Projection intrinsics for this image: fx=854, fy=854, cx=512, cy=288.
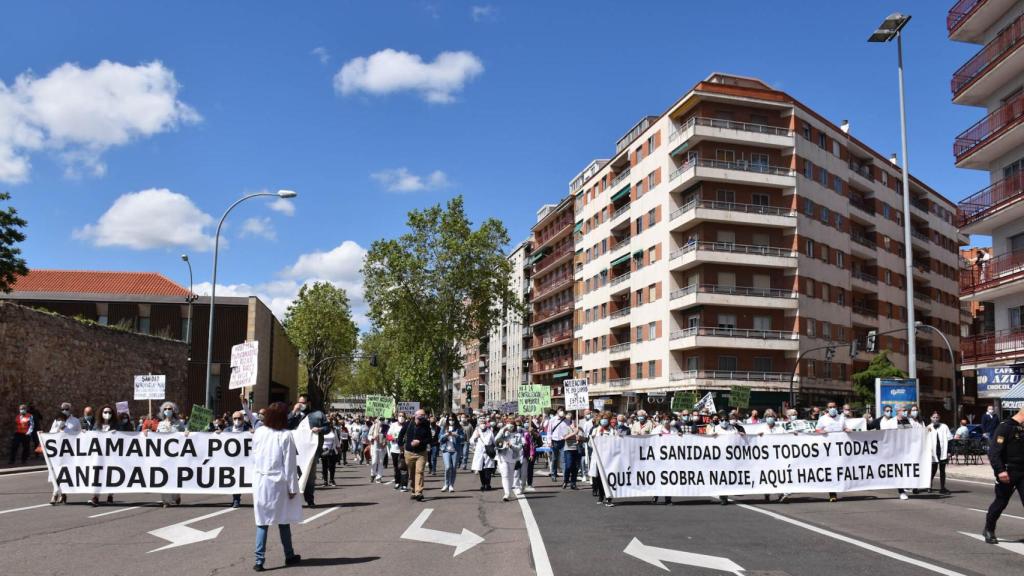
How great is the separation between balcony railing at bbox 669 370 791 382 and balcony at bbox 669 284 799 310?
4.21 m

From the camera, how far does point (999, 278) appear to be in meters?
33.1

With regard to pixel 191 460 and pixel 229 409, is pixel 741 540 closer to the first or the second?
pixel 191 460

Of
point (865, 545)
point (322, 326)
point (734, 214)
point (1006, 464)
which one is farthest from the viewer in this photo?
point (322, 326)

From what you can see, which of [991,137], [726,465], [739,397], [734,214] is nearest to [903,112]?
[991,137]

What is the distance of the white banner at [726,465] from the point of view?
52.6ft

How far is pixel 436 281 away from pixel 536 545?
5194 centimetres

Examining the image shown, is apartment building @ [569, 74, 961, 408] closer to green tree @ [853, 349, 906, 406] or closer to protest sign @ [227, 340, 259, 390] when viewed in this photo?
green tree @ [853, 349, 906, 406]

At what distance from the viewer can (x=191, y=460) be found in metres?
15.3

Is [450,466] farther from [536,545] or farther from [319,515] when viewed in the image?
[536,545]

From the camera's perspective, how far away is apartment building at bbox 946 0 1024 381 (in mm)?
32250

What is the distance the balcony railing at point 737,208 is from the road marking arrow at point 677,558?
4562cm

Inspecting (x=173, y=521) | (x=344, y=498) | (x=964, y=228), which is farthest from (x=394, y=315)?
(x=173, y=521)

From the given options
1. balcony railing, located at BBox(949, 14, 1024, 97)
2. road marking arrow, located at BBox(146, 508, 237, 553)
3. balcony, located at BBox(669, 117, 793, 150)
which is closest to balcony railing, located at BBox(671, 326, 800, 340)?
balcony, located at BBox(669, 117, 793, 150)

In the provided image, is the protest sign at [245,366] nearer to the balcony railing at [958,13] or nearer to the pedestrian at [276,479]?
the pedestrian at [276,479]
